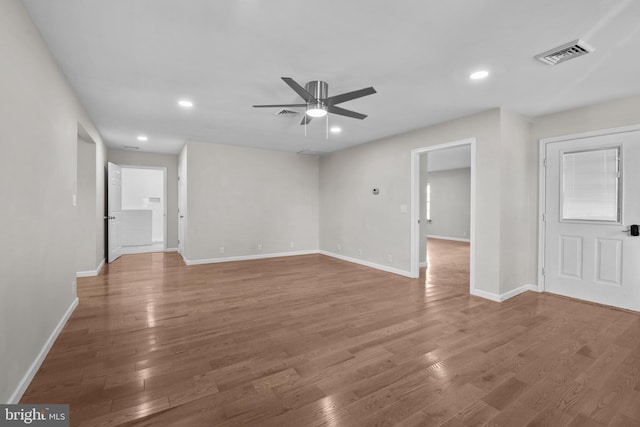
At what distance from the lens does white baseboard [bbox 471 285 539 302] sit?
12.7 feet

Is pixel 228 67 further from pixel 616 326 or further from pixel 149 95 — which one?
pixel 616 326

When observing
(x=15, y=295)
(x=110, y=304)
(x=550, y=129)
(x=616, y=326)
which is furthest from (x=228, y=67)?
(x=616, y=326)

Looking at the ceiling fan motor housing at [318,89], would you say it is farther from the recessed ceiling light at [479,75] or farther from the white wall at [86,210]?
the white wall at [86,210]

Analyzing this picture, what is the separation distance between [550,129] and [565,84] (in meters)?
1.20

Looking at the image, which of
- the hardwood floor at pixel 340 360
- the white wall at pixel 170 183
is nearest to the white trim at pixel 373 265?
the hardwood floor at pixel 340 360

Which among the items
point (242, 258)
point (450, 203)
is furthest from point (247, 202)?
point (450, 203)

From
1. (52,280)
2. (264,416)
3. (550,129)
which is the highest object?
(550,129)

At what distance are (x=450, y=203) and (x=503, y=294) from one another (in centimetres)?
778

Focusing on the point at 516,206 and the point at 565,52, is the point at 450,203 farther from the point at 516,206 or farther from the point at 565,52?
the point at 565,52

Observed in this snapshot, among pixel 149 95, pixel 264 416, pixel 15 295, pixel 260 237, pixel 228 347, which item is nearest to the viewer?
pixel 264 416

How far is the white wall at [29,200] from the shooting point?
1735 mm

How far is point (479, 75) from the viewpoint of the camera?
2941mm

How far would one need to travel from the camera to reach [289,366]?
226 centimetres

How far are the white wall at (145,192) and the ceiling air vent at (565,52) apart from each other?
9658 mm
